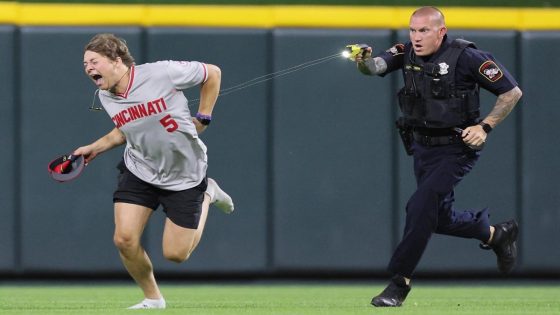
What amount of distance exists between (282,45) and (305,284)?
1.73 m

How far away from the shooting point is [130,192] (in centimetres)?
730

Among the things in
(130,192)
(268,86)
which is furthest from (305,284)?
(130,192)

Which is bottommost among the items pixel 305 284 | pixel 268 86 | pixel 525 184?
pixel 305 284

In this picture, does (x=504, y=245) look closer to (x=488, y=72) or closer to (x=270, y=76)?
(x=488, y=72)

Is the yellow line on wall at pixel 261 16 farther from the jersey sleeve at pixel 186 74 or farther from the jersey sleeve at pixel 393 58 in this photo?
the jersey sleeve at pixel 186 74

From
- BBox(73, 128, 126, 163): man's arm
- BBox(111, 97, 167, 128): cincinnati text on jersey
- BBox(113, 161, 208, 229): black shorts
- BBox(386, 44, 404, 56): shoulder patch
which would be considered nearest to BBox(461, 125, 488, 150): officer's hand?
BBox(386, 44, 404, 56): shoulder patch

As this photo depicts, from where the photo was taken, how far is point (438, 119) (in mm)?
7371

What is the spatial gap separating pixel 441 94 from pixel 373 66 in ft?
1.27

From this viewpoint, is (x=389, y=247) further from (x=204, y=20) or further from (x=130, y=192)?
(x=130, y=192)

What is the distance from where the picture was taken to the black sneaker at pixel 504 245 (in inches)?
310

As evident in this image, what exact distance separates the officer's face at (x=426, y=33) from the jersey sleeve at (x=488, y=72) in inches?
6.5
